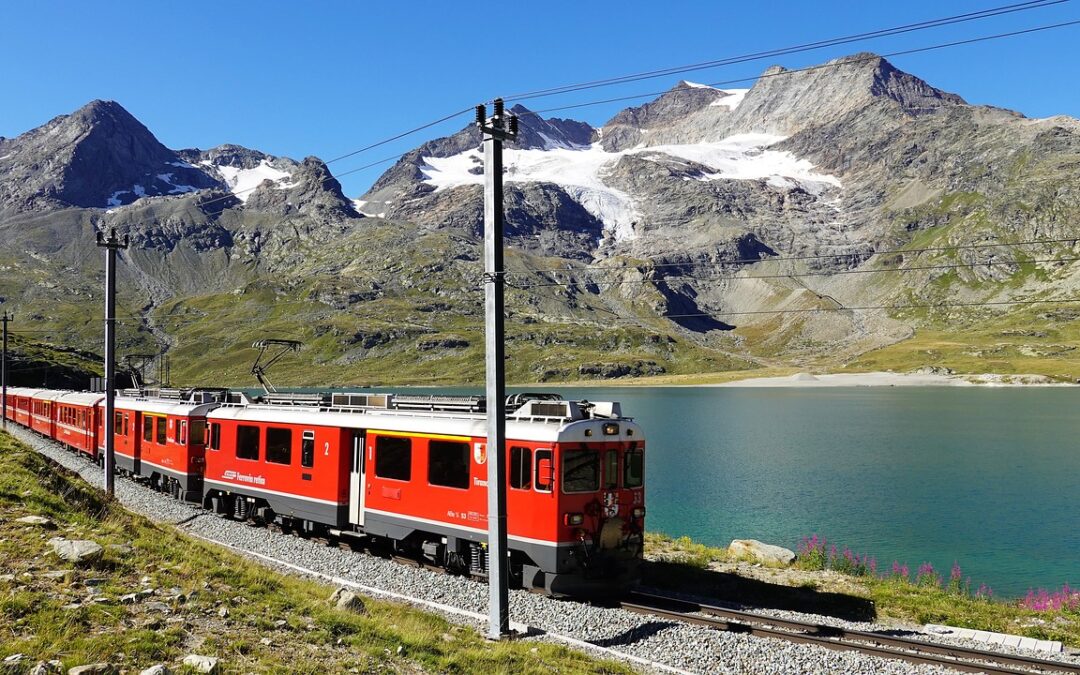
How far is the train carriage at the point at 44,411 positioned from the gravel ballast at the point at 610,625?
41.2m

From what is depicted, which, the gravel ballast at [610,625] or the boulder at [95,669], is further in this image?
the gravel ballast at [610,625]

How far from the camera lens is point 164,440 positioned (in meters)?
35.9

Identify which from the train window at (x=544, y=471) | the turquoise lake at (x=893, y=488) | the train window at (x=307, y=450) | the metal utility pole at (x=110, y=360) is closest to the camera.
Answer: the train window at (x=544, y=471)

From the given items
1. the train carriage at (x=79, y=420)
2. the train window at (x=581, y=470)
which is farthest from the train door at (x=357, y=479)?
the train carriage at (x=79, y=420)

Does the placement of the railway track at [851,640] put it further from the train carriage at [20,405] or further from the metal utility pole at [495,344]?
the train carriage at [20,405]

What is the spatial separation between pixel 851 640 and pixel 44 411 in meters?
65.9

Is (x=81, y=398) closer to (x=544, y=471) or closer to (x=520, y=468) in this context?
(x=520, y=468)

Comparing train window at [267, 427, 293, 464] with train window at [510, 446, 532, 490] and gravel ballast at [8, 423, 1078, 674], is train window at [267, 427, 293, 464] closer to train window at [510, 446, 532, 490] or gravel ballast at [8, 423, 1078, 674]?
gravel ballast at [8, 423, 1078, 674]

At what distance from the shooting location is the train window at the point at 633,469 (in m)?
19.9

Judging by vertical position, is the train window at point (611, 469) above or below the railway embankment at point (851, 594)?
above

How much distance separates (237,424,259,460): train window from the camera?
2895cm

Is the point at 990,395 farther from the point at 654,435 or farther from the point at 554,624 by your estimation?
the point at 554,624

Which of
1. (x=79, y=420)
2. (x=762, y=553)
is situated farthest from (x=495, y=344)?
(x=79, y=420)

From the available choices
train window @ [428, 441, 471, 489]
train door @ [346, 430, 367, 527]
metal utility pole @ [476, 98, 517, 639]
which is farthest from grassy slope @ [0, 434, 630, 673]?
train door @ [346, 430, 367, 527]
